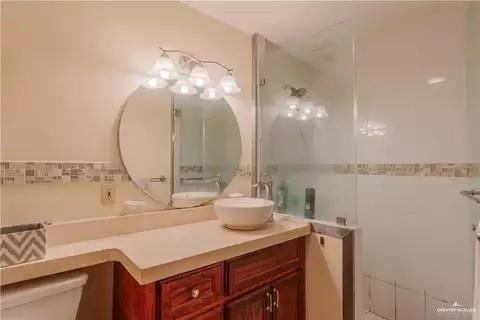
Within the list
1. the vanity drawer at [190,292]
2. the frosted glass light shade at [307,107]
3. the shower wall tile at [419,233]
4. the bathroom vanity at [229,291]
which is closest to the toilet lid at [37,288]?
the bathroom vanity at [229,291]

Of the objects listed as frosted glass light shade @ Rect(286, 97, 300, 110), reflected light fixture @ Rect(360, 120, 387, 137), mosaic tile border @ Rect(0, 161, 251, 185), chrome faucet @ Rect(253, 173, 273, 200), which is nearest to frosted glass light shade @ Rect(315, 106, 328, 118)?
frosted glass light shade @ Rect(286, 97, 300, 110)

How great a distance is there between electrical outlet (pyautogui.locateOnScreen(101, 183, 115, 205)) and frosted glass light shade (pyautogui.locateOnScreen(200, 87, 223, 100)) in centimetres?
78

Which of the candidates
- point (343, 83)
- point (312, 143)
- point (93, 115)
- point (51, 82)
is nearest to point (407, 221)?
point (312, 143)

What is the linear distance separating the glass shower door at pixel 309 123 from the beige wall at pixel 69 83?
898 mm

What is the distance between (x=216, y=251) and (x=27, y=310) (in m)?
0.67

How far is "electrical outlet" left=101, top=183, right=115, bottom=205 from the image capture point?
126 cm

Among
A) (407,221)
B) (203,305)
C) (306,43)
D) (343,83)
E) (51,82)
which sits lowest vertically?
(203,305)

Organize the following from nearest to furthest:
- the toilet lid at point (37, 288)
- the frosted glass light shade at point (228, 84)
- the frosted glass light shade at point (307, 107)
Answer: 1. the toilet lid at point (37, 288)
2. the frosted glass light shade at point (228, 84)
3. the frosted glass light shade at point (307, 107)

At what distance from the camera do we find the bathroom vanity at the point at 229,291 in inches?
36.6

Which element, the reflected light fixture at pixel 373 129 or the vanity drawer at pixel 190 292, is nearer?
the vanity drawer at pixel 190 292

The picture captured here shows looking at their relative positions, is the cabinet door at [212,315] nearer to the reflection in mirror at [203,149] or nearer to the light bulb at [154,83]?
the reflection in mirror at [203,149]

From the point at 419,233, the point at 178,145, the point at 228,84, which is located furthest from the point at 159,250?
the point at 419,233

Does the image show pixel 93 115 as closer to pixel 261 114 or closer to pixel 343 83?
pixel 261 114

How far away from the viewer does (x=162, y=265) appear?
0.89 meters
